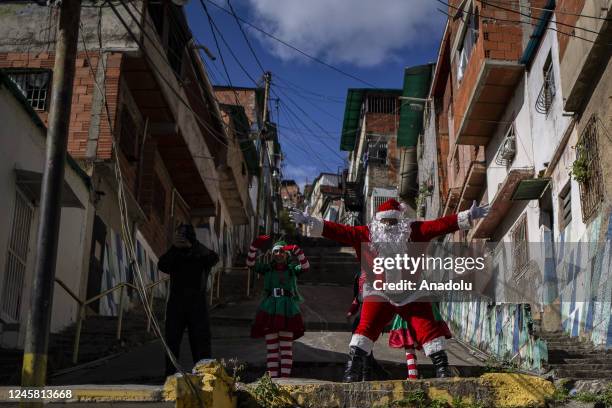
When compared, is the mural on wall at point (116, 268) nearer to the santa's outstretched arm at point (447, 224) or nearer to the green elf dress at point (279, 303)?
the green elf dress at point (279, 303)

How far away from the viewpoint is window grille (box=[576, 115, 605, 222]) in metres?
12.6

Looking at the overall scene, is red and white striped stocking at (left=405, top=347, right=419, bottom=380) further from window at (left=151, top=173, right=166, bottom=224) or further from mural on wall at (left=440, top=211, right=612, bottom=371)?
window at (left=151, top=173, right=166, bottom=224)

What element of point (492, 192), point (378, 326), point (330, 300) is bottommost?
point (378, 326)

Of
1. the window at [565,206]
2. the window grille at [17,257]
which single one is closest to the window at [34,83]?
the window grille at [17,257]

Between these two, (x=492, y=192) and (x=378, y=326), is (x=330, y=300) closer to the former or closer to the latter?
(x=492, y=192)

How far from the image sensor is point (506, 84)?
19016 mm

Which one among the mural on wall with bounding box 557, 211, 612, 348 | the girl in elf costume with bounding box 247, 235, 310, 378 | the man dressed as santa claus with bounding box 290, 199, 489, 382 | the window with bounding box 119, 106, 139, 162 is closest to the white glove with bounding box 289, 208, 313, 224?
the man dressed as santa claus with bounding box 290, 199, 489, 382

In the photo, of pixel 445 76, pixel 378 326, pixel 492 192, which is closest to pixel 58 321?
pixel 378 326

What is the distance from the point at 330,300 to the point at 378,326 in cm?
1574

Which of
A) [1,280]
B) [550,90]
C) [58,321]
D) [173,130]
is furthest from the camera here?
[173,130]

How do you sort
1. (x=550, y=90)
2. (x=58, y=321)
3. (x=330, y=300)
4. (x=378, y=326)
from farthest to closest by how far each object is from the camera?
(x=330, y=300) → (x=550, y=90) → (x=58, y=321) → (x=378, y=326)

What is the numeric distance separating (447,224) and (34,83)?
11.6 metres

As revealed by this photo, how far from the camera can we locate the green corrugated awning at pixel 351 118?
49903 millimetres

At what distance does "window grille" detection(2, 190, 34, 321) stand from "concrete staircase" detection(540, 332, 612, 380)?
758 centimetres
